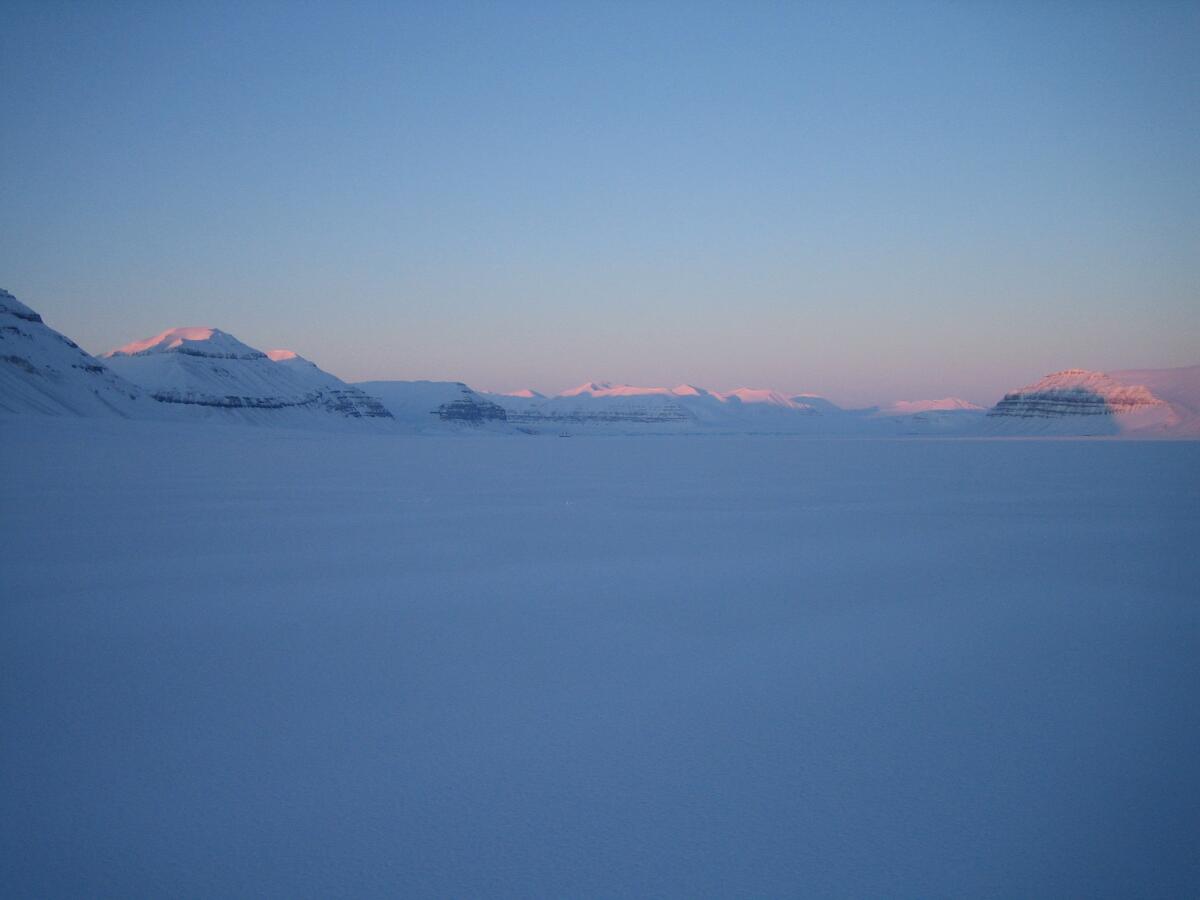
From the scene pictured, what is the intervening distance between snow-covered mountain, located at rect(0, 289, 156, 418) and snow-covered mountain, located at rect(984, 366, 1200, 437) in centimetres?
8019

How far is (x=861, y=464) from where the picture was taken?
2158cm

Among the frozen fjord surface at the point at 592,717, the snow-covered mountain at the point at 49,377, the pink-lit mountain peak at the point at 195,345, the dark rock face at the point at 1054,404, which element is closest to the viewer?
the frozen fjord surface at the point at 592,717

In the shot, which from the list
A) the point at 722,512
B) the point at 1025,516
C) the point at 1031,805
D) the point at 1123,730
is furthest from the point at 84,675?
the point at 1025,516

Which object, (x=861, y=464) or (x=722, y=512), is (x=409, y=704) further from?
(x=861, y=464)

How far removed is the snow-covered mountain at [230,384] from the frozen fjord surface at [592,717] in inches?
2955

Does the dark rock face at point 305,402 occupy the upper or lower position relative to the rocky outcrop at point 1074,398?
lower

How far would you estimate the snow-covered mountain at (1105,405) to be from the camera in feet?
209

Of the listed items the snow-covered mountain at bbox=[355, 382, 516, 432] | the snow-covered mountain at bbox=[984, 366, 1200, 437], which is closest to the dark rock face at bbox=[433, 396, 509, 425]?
the snow-covered mountain at bbox=[355, 382, 516, 432]

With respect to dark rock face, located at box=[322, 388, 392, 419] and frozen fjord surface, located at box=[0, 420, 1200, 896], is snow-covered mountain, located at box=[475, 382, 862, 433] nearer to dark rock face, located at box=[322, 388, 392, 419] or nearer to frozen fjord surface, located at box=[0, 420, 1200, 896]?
dark rock face, located at box=[322, 388, 392, 419]

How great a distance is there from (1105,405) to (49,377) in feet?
296

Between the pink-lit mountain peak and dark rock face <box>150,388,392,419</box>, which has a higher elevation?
the pink-lit mountain peak

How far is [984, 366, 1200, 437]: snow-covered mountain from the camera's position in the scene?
63.6 meters

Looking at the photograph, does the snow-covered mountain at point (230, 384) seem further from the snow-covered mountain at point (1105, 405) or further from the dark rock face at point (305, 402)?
the snow-covered mountain at point (1105, 405)

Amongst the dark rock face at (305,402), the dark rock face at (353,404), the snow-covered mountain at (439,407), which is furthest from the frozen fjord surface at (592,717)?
the snow-covered mountain at (439,407)
